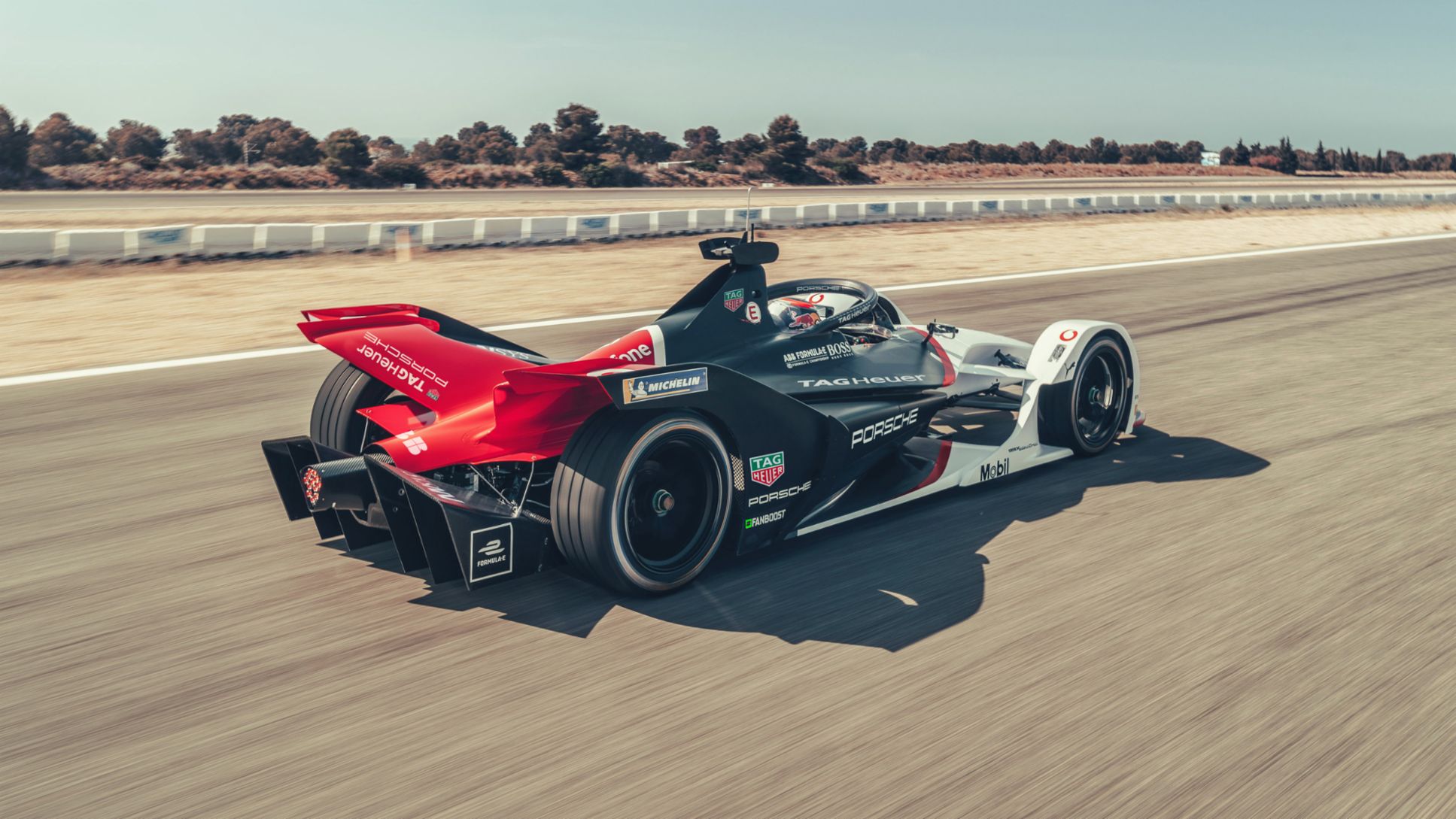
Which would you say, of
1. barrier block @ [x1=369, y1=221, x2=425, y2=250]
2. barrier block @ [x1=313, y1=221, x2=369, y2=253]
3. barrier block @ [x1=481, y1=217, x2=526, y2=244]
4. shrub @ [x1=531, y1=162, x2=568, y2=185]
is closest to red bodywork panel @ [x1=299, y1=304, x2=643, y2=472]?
barrier block @ [x1=313, y1=221, x2=369, y2=253]

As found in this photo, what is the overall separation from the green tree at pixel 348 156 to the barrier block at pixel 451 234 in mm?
28335

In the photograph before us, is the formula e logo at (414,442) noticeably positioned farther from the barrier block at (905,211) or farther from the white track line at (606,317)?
the barrier block at (905,211)

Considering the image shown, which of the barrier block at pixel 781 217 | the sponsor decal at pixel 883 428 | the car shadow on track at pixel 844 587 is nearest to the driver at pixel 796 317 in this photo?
the sponsor decal at pixel 883 428

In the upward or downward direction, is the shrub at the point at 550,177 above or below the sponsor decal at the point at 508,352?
above

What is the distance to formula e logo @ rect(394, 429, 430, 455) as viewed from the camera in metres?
4.42

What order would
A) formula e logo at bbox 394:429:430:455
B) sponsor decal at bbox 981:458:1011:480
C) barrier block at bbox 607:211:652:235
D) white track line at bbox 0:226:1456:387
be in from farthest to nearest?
1. barrier block at bbox 607:211:652:235
2. white track line at bbox 0:226:1456:387
3. sponsor decal at bbox 981:458:1011:480
4. formula e logo at bbox 394:429:430:455

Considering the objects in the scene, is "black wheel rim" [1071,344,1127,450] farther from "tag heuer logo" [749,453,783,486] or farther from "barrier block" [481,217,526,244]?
"barrier block" [481,217,526,244]

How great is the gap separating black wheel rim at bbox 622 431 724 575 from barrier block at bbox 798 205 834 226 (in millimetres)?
17860

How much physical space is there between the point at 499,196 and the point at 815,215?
55.1 ft

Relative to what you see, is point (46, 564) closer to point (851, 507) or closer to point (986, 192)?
point (851, 507)

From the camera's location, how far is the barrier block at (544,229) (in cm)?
1770

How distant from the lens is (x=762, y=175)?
5338cm

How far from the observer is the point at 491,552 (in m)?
4.09

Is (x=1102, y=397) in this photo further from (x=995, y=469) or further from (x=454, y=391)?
(x=454, y=391)
